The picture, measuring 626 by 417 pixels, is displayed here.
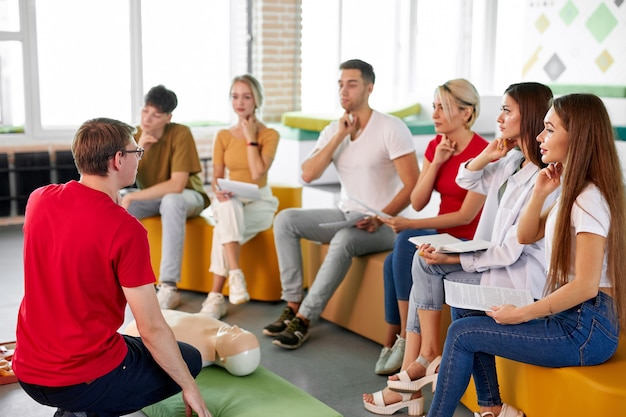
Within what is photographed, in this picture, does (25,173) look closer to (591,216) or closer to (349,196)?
(349,196)

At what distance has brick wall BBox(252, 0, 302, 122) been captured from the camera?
800 centimetres

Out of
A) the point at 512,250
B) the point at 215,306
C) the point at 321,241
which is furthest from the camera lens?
the point at 215,306

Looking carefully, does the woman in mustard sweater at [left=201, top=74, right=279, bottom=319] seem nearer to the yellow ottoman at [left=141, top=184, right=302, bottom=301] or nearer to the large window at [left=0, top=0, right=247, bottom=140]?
the yellow ottoman at [left=141, top=184, right=302, bottom=301]

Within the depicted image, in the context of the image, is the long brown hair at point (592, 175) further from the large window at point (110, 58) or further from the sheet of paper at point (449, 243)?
the large window at point (110, 58)

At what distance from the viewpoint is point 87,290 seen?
7.23 ft

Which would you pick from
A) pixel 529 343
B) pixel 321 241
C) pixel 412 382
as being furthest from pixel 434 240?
pixel 321 241

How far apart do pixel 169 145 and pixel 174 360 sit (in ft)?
8.14

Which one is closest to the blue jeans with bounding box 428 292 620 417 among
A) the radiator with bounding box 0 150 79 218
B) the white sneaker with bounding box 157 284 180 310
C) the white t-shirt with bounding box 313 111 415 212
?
the white t-shirt with bounding box 313 111 415 212

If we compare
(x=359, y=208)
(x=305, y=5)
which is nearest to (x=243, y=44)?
(x=305, y=5)

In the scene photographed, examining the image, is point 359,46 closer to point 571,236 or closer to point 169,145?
point 169,145

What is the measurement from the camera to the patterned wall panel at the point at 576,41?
914cm

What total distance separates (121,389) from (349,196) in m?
1.93

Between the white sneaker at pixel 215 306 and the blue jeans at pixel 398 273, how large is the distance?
1.04 meters

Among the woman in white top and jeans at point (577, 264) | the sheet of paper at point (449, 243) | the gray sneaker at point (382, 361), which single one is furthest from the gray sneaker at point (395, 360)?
the woman in white top and jeans at point (577, 264)
